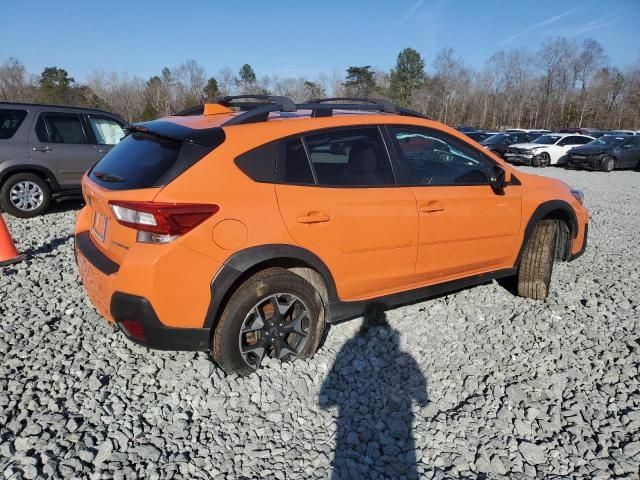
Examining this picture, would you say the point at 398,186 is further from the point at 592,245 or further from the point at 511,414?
the point at 592,245

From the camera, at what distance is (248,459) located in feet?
7.80

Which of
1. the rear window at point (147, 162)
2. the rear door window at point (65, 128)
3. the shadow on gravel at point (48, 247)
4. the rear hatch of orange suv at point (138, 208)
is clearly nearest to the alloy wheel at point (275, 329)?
the rear hatch of orange suv at point (138, 208)

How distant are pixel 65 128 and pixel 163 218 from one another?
633cm

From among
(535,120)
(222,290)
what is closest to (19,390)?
(222,290)

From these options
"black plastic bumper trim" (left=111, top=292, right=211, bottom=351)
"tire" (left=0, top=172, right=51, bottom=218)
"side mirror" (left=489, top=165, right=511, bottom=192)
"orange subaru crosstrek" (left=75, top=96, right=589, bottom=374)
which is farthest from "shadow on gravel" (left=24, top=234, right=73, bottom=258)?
"side mirror" (left=489, top=165, right=511, bottom=192)

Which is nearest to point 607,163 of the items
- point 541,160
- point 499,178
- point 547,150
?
point 547,150

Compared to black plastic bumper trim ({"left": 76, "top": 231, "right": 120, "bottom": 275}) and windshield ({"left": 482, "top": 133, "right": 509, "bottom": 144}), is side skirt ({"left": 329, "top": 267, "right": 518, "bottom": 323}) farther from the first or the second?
windshield ({"left": 482, "top": 133, "right": 509, "bottom": 144})

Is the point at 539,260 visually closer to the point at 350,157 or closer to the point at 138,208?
the point at 350,157

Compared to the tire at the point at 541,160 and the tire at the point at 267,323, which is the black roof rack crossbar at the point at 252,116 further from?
the tire at the point at 541,160

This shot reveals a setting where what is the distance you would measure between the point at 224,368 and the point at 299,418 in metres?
Answer: 0.58

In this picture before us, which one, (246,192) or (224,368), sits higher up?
(246,192)

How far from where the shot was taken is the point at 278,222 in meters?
2.74

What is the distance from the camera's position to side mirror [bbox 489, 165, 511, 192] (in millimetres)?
3685

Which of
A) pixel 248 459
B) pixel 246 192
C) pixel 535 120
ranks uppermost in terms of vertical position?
pixel 535 120
